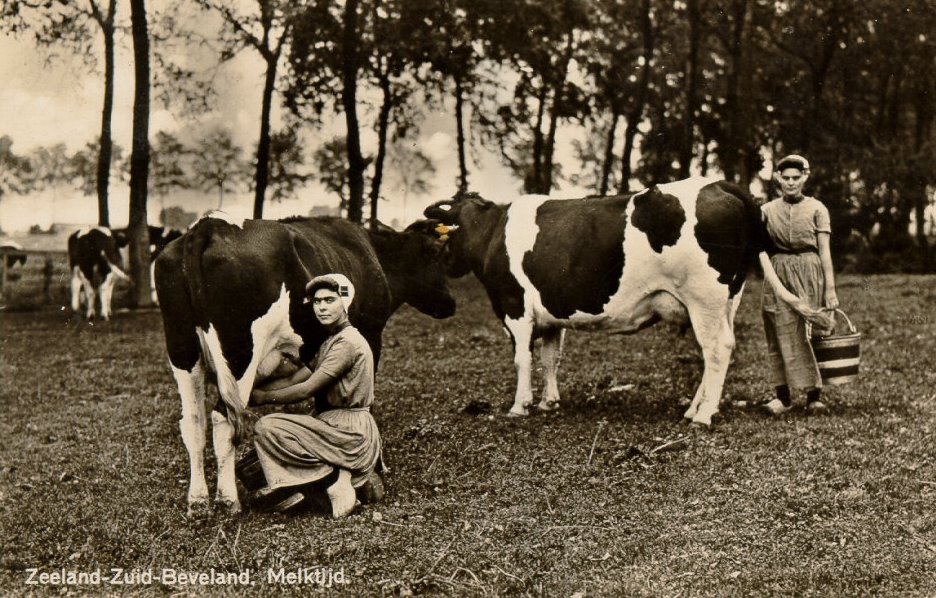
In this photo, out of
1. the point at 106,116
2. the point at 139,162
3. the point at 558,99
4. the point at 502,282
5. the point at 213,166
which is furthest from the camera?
the point at 558,99

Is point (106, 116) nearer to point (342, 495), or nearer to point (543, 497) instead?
point (342, 495)

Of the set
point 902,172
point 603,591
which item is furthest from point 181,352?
point 902,172

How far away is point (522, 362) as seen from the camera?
923 centimetres

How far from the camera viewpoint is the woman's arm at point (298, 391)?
5797 mm

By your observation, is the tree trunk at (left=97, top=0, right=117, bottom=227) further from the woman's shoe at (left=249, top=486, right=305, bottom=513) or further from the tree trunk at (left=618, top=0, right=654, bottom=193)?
the woman's shoe at (left=249, top=486, right=305, bottom=513)

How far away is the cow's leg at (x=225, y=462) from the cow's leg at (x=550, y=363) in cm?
405

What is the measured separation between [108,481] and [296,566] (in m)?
2.73

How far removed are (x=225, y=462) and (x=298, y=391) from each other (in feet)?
2.34

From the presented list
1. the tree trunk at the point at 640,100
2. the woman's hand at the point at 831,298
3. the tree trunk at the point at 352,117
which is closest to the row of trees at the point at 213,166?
the tree trunk at the point at 352,117

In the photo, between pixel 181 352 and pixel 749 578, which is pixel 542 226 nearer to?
pixel 181 352

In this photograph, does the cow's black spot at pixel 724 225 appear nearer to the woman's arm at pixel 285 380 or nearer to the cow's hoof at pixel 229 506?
the woman's arm at pixel 285 380

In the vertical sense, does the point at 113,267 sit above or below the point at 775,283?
below

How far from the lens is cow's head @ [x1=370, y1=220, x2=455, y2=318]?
27.6ft

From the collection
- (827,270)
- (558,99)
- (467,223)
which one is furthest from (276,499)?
(558,99)
